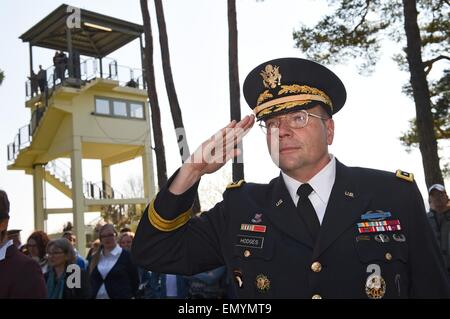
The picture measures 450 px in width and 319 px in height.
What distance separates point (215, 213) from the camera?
2625 millimetres

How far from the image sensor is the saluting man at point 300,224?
2.33 meters

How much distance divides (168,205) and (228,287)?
14.9 feet

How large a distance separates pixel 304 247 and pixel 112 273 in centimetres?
552

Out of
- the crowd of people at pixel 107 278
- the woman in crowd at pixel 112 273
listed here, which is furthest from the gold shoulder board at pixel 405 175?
the woman in crowd at pixel 112 273

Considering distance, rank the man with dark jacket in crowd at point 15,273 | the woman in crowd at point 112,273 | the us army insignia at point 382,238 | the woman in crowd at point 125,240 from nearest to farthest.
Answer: the us army insignia at point 382,238 → the man with dark jacket in crowd at point 15,273 → the woman in crowd at point 112,273 → the woman in crowd at point 125,240

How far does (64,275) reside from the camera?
6.76m

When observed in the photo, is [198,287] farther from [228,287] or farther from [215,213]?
[215,213]

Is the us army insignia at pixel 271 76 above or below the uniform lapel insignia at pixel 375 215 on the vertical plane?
above

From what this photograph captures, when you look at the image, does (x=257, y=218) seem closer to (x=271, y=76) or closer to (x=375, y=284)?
(x=375, y=284)

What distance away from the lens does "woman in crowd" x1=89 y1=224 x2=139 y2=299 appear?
291 inches

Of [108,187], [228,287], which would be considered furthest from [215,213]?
[108,187]

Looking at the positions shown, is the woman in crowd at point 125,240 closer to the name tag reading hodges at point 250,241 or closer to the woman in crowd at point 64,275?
the woman in crowd at point 64,275

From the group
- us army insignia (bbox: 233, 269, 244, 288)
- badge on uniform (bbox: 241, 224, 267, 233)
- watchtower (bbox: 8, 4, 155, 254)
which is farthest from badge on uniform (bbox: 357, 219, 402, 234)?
watchtower (bbox: 8, 4, 155, 254)

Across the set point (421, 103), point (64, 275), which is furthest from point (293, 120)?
point (421, 103)
